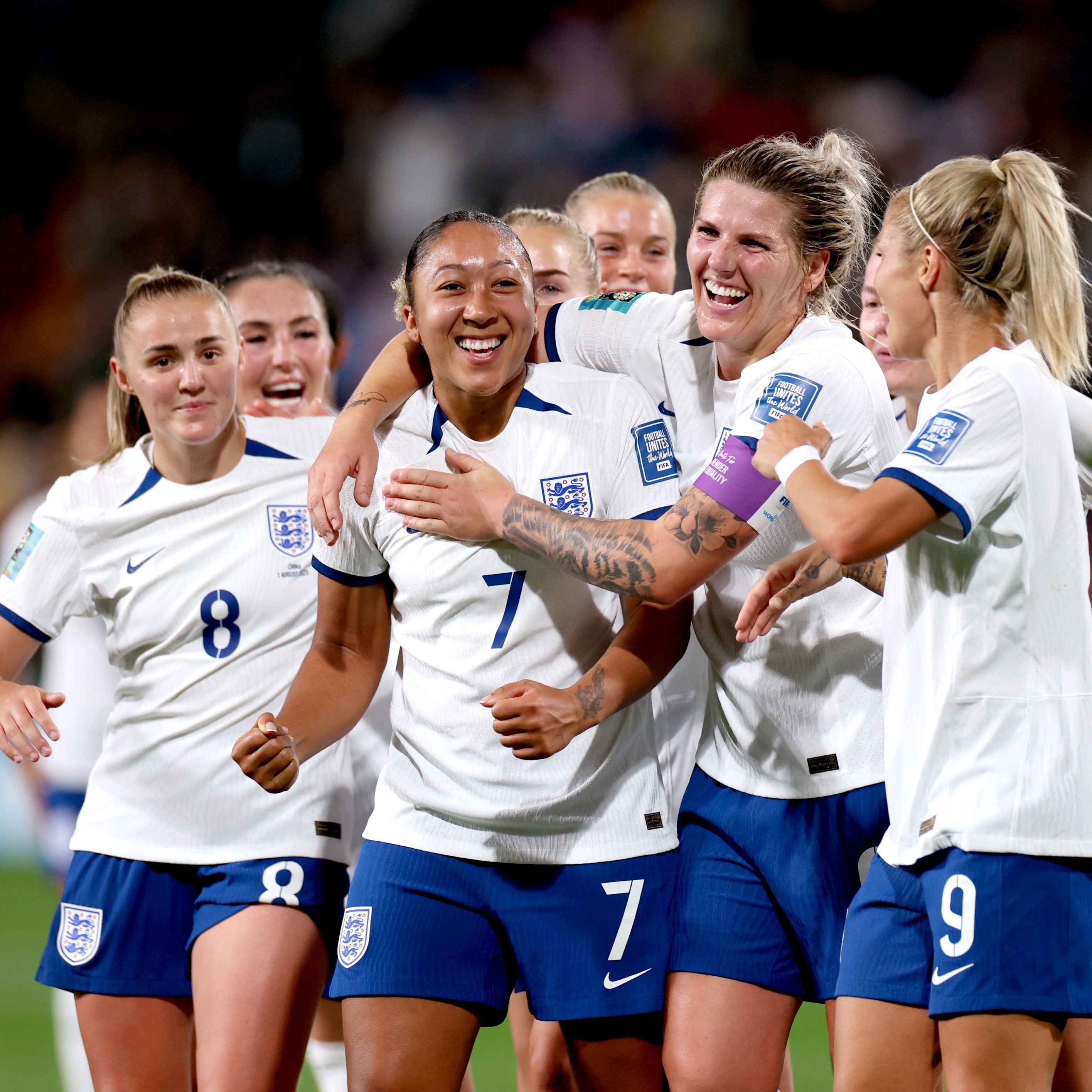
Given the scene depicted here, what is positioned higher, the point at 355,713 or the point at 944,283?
the point at 944,283

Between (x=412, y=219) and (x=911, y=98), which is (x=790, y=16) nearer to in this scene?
(x=911, y=98)

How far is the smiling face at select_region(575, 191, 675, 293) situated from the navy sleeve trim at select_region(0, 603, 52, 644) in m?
2.35

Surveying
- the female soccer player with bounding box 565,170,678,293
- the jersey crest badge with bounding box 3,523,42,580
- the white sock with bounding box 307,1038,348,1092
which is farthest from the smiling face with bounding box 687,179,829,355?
the white sock with bounding box 307,1038,348,1092

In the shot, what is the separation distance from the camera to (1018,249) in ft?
8.21

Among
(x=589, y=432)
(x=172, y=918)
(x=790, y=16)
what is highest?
(x=790, y=16)

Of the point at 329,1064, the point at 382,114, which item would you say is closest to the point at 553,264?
the point at 329,1064

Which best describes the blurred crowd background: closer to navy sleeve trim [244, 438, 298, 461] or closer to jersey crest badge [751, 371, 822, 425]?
navy sleeve trim [244, 438, 298, 461]

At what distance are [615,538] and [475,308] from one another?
592 mm

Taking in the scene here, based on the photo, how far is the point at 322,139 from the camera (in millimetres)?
10727

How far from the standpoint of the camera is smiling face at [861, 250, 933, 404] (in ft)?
12.6

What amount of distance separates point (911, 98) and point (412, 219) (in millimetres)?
3740

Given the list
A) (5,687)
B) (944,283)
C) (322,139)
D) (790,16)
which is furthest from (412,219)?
(944,283)

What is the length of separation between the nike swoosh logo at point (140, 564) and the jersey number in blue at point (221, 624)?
177mm

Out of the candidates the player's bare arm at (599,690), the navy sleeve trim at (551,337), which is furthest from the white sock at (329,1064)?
the navy sleeve trim at (551,337)
